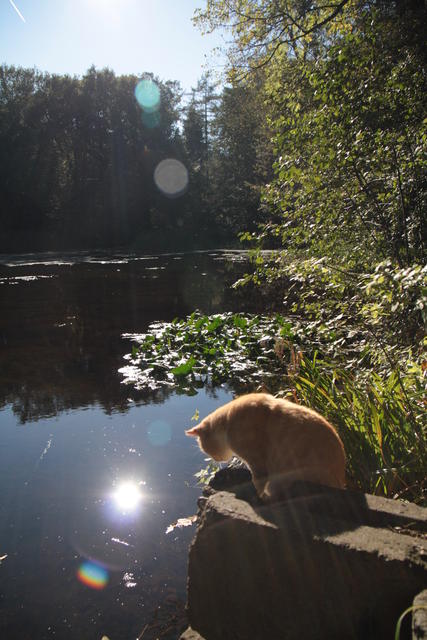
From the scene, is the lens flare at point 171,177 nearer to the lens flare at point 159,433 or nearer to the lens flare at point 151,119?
the lens flare at point 151,119

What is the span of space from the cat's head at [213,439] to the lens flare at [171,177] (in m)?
47.6

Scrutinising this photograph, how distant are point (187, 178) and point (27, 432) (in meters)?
48.0

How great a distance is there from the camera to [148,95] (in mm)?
47969

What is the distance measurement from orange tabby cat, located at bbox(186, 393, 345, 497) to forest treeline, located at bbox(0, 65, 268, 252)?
3997 centimetres

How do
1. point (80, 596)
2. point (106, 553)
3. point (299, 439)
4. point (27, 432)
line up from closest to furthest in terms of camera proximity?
point (299, 439), point (80, 596), point (106, 553), point (27, 432)

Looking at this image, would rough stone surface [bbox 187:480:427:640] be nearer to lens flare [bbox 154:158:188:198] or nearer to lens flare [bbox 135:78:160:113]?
lens flare [bbox 154:158:188:198]

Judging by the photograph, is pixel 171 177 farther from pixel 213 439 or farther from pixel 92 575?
pixel 92 575

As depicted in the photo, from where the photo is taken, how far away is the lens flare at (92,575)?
3266mm

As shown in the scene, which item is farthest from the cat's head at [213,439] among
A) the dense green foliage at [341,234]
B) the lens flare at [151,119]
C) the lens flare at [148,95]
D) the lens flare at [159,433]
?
the lens flare at [148,95]

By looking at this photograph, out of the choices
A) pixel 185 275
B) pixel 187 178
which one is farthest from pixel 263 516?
pixel 187 178

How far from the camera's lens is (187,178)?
50.5m

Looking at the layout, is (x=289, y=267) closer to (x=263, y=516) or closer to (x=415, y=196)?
(x=415, y=196)

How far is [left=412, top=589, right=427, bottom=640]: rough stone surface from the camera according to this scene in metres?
1.50

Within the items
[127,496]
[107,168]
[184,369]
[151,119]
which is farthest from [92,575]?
[151,119]
